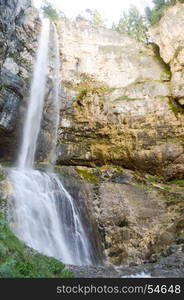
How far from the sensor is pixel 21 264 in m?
6.92

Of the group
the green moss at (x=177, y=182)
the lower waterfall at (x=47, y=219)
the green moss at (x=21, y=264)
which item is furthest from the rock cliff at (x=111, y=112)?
the green moss at (x=21, y=264)

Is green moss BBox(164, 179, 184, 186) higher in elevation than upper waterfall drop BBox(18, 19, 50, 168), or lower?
lower

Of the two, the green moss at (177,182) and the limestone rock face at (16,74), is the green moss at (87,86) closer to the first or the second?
the limestone rock face at (16,74)

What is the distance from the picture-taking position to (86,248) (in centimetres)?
1334

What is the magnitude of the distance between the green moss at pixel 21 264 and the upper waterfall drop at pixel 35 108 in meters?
11.7

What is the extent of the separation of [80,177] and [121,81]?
335 inches

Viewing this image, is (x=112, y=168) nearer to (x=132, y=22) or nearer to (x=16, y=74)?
(x=16, y=74)

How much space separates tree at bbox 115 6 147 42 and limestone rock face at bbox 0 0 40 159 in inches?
483

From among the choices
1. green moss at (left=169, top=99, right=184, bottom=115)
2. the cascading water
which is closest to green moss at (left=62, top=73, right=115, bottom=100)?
green moss at (left=169, top=99, right=184, bottom=115)

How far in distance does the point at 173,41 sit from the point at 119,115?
6.79 meters

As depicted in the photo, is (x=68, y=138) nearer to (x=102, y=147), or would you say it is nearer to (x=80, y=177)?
(x=102, y=147)

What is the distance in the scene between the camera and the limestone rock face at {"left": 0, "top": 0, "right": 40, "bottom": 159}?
62.3 feet

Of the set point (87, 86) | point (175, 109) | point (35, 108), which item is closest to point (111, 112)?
point (87, 86)

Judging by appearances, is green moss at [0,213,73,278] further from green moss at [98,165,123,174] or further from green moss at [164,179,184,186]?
green moss at [164,179,184,186]
